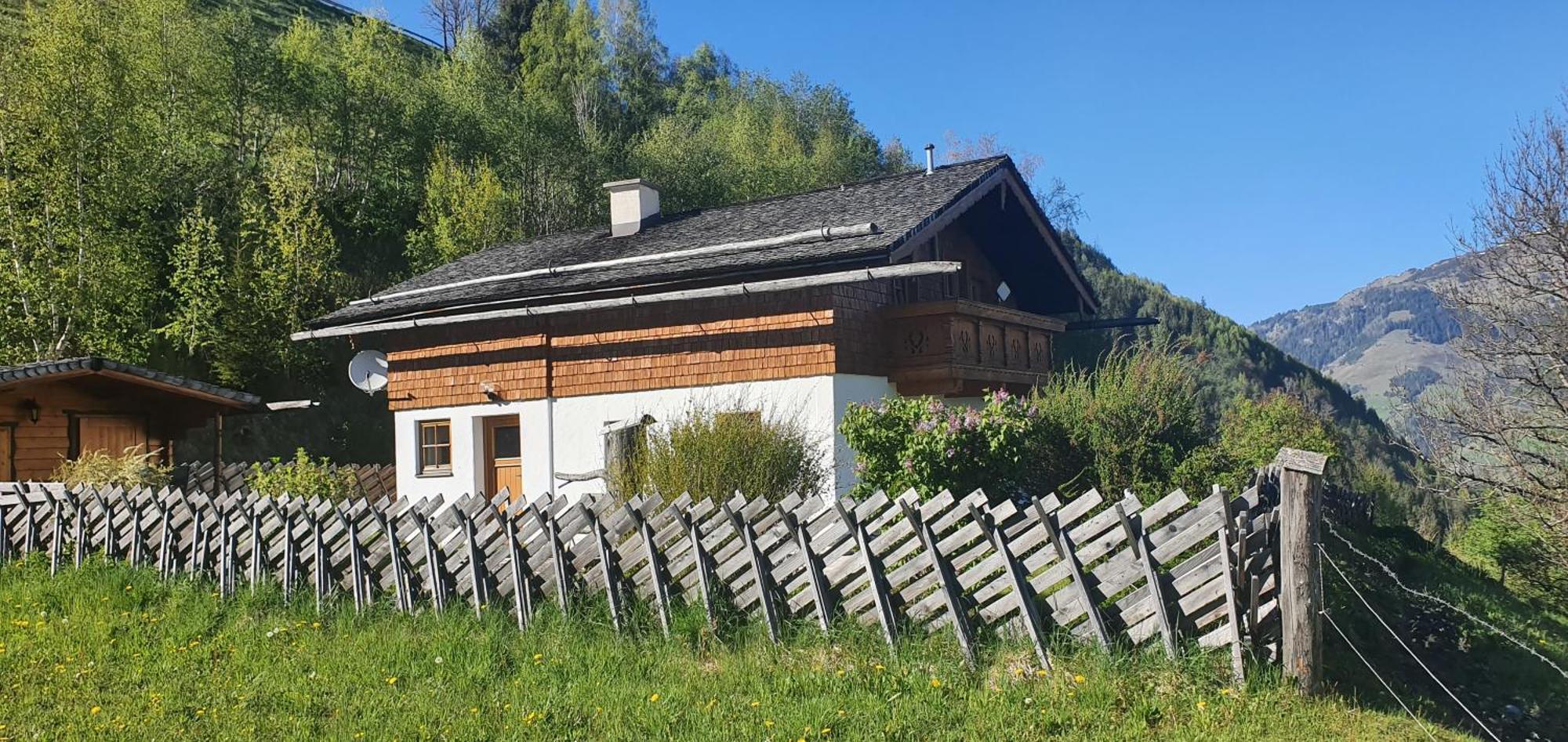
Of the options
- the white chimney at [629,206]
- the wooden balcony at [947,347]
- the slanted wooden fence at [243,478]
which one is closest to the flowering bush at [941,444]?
the wooden balcony at [947,347]

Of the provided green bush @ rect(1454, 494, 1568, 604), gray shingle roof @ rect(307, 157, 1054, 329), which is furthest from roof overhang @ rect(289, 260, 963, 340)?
green bush @ rect(1454, 494, 1568, 604)

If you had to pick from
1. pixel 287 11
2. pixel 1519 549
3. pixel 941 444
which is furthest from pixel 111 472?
pixel 287 11

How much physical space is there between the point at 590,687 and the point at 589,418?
10.2 meters

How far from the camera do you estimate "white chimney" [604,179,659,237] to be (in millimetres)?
19406

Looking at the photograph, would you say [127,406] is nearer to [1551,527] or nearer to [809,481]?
[809,481]

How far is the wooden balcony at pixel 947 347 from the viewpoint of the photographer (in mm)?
14820

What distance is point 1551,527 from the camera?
523 inches

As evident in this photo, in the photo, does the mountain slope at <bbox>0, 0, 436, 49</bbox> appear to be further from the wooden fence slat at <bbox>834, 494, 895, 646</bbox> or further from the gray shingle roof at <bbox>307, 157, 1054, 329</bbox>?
the wooden fence slat at <bbox>834, 494, 895, 646</bbox>

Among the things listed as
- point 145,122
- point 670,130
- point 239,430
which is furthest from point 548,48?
point 239,430

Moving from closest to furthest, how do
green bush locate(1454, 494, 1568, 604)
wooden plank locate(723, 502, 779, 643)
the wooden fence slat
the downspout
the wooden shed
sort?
1. the wooden fence slat
2. wooden plank locate(723, 502, 779, 643)
3. green bush locate(1454, 494, 1568, 604)
4. the wooden shed
5. the downspout

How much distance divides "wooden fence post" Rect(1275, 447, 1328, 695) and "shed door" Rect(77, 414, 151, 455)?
56.1 ft

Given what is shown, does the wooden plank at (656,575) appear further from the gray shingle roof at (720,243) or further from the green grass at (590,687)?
the gray shingle roof at (720,243)

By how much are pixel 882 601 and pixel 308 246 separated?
24917 mm

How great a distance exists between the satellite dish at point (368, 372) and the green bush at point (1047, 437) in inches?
354
